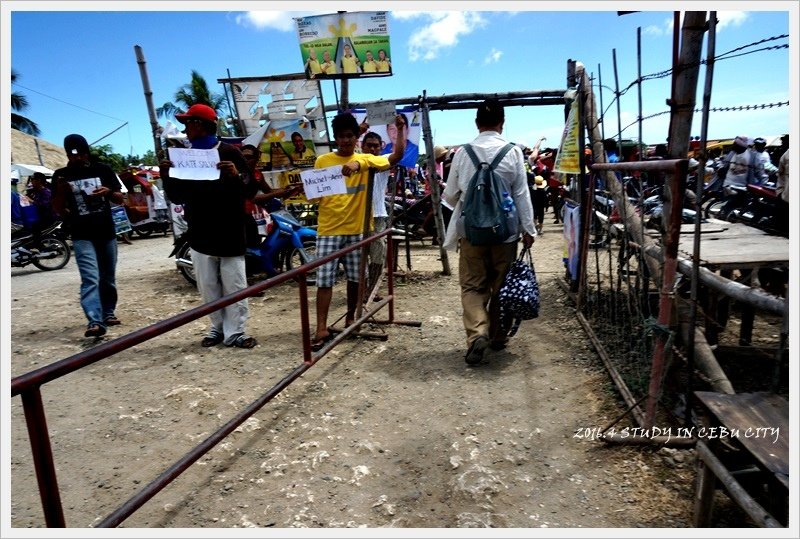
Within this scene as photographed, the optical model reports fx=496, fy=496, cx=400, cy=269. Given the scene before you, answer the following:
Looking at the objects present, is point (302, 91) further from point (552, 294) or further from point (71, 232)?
point (552, 294)

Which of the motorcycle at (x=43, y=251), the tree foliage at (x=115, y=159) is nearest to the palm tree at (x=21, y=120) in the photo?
the tree foliage at (x=115, y=159)

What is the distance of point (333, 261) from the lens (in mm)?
4141

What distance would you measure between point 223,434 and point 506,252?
2.31 meters

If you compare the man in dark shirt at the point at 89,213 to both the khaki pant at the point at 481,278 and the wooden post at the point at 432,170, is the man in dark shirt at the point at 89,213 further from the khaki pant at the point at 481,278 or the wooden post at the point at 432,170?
the wooden post at the point at 432,170

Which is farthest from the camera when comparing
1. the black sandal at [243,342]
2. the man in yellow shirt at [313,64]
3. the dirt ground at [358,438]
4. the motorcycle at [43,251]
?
the motorcycle at [43,251]

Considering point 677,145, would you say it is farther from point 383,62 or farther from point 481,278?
point 383,62

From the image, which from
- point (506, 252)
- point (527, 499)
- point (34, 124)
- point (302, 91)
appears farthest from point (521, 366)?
point (34, 124)

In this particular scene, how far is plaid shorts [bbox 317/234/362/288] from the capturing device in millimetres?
4109

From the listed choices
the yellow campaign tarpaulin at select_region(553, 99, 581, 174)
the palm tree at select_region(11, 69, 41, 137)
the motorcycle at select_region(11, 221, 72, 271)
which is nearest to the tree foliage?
the palm tree at select_region(11, 69, 41, 137)

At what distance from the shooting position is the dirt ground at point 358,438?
2.24 meters

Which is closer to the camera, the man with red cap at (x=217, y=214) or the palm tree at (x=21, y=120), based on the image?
the man with red cap at (x=217, y=214)

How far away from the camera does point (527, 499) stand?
226 cm

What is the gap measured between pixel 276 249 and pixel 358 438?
158 inches

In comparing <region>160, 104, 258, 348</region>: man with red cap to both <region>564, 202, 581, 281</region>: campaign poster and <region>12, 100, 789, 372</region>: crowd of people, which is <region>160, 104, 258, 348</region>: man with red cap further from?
<region>564, 202, 581, 281</region>: campaign poster
